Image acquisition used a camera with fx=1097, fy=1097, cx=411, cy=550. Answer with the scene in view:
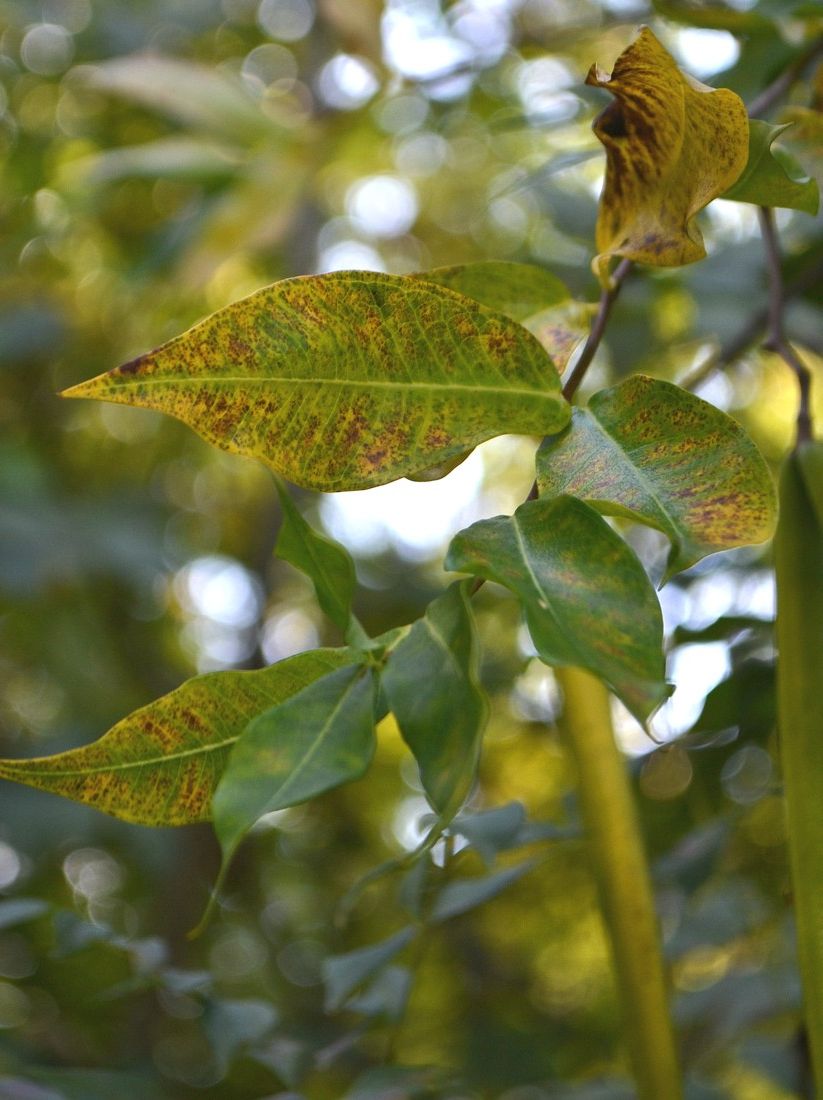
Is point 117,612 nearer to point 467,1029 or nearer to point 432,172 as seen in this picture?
point 467,1029

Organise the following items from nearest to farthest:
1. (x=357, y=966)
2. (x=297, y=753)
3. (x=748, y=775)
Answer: (x=297, y=753) < (x=357, y=966) < (x=748, y=775)

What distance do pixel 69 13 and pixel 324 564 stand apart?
4.39 ft

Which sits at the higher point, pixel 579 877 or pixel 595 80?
pixel 595 80

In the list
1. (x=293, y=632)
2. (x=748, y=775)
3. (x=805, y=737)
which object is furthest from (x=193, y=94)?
(x=293, y=632)

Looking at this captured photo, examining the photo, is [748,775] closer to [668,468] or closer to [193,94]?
[668,468]

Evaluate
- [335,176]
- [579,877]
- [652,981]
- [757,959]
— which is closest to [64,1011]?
[579,877]

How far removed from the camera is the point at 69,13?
1.38 metres

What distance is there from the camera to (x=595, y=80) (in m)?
0.27

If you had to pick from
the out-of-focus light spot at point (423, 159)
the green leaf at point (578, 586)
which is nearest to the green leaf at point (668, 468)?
the green leaf at point (578, 586)

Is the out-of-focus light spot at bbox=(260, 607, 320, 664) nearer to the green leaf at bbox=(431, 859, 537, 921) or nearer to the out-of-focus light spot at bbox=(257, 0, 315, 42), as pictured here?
the out-of-focus light spot at bbox=(257, 0, 315, 42)

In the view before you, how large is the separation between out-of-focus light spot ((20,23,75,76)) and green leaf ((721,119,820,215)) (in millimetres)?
1296

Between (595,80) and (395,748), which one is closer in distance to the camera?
(595,80)

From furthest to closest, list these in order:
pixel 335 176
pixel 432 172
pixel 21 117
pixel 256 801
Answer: pixel 432 172
pixel 335 176
pixel 21 117
pixel 256 801

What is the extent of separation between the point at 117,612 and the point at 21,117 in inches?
27.1
